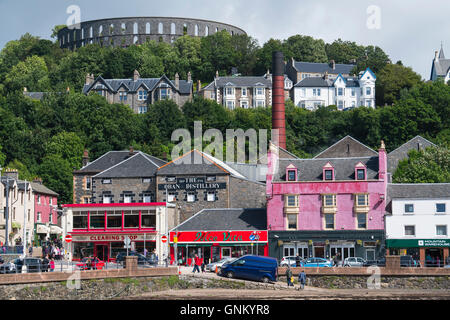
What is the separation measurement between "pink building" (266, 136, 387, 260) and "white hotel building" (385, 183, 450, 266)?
1.12 m

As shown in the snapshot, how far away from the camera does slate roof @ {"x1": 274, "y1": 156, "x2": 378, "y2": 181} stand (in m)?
70.8

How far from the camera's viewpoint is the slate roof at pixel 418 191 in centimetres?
6869

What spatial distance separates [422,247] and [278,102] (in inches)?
1573

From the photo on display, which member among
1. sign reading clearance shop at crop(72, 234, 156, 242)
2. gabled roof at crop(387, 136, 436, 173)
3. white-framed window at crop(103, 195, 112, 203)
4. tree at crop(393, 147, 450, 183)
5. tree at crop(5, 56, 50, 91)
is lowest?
sign reading clearance shop at crop(72, 234, 156, 242)

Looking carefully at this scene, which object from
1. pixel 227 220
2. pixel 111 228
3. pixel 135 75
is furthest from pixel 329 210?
pixel 135 75

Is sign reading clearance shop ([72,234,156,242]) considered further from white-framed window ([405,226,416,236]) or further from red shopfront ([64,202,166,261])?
white-framed window ([405,226,416,236])

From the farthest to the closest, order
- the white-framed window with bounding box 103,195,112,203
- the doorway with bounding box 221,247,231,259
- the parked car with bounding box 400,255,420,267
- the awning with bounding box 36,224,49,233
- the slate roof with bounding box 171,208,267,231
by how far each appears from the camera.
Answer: the awning with bounding box 36,224,49,233 < the white-framed window with bounding box 103,195,112,203 < the slate roof with bounding box 171,208,267,231 < the doorway with bounding box 221,247,231,259 < the parked car with bounding box 400,255,420,267

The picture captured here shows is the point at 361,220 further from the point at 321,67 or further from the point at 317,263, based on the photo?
the point at 321,67

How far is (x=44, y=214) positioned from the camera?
94.4 meters

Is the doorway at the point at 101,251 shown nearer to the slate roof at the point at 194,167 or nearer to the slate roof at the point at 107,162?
the slate roof at the point at 194,167

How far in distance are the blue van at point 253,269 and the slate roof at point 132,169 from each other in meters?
28.4

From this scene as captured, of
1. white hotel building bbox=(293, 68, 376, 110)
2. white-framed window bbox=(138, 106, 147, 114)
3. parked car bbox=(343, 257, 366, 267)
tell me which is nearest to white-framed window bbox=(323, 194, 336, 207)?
parked car bbox=(343, 257, 366, 267)

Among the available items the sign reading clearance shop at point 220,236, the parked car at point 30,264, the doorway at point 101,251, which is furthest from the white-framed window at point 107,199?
the parked car at point 30,264
